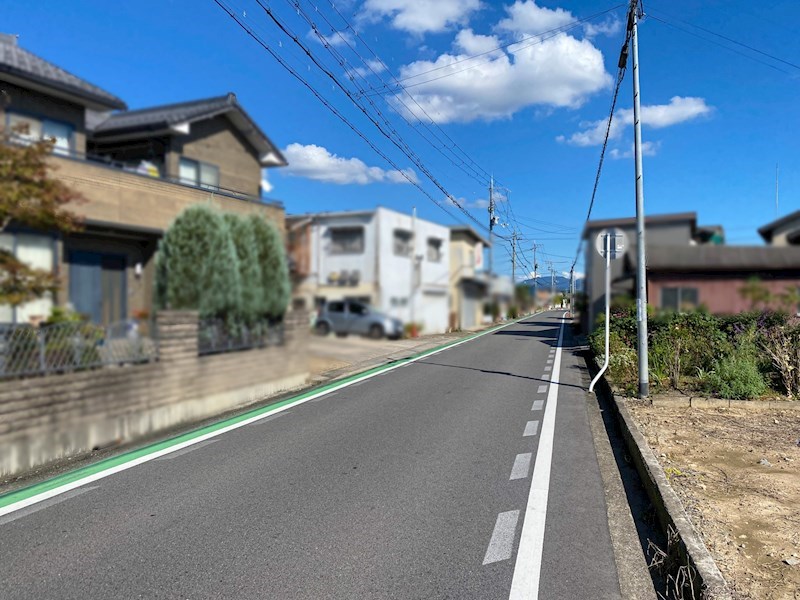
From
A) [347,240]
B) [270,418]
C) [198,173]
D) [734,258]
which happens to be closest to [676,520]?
[734,258]

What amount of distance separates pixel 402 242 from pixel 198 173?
1.21 m

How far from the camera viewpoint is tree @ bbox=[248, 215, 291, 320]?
2.64 meters

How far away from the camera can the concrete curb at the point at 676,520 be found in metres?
2.66

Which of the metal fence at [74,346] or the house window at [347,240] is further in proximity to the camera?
the metal fence at [74,346]

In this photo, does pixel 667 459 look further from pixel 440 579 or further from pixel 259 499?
pixel 259 499

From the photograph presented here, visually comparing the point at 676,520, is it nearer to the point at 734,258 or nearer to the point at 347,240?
the point at 734,258

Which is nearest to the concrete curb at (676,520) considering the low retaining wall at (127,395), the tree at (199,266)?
the low retaining wall at (127,395)

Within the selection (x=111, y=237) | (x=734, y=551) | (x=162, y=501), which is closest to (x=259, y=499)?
(x=162, y=501)

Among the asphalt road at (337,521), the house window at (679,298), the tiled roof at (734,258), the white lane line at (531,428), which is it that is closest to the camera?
the tiled roof at (734,258)

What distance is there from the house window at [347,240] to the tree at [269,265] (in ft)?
1.68

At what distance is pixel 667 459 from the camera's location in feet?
16.9

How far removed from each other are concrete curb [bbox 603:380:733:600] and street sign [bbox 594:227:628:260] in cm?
197

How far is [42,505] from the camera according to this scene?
4.02 metres

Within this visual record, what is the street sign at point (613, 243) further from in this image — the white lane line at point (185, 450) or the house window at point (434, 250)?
the white lane line at point (185, 450)
